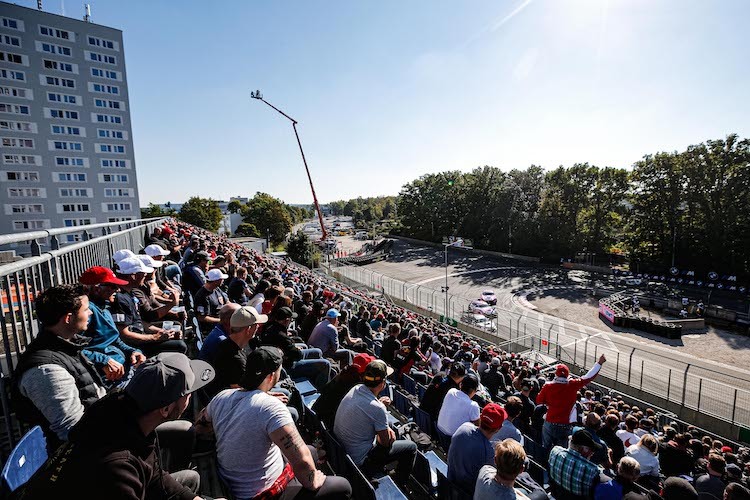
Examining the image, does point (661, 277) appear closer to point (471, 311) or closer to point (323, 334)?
point (471, 311)

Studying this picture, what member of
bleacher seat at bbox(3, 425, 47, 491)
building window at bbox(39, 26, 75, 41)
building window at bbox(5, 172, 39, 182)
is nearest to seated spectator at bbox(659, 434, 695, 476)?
bleacher seat at bbox(3, 425, 47, 491)

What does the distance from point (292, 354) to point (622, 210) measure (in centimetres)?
5596

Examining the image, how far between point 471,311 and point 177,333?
84.6 feet

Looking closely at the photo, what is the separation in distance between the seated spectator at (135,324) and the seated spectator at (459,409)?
3772 mm

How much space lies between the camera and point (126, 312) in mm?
4375

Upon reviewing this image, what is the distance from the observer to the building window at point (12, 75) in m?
42.8

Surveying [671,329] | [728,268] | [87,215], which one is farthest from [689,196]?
[87,215]

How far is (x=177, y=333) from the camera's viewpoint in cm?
487

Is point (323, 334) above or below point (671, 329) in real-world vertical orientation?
above

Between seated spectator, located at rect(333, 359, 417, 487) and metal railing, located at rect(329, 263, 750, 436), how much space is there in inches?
524

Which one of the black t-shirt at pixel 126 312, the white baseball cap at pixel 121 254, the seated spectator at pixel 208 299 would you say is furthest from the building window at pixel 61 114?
the black t-shirt at pixel 126 312

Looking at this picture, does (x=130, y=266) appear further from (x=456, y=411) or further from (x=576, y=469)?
(x=576, y=469)

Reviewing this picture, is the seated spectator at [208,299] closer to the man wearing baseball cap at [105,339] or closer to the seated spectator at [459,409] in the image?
the man wearing baseball cap at [105,339]

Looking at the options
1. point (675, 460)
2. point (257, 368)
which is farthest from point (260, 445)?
point (675, 460)
